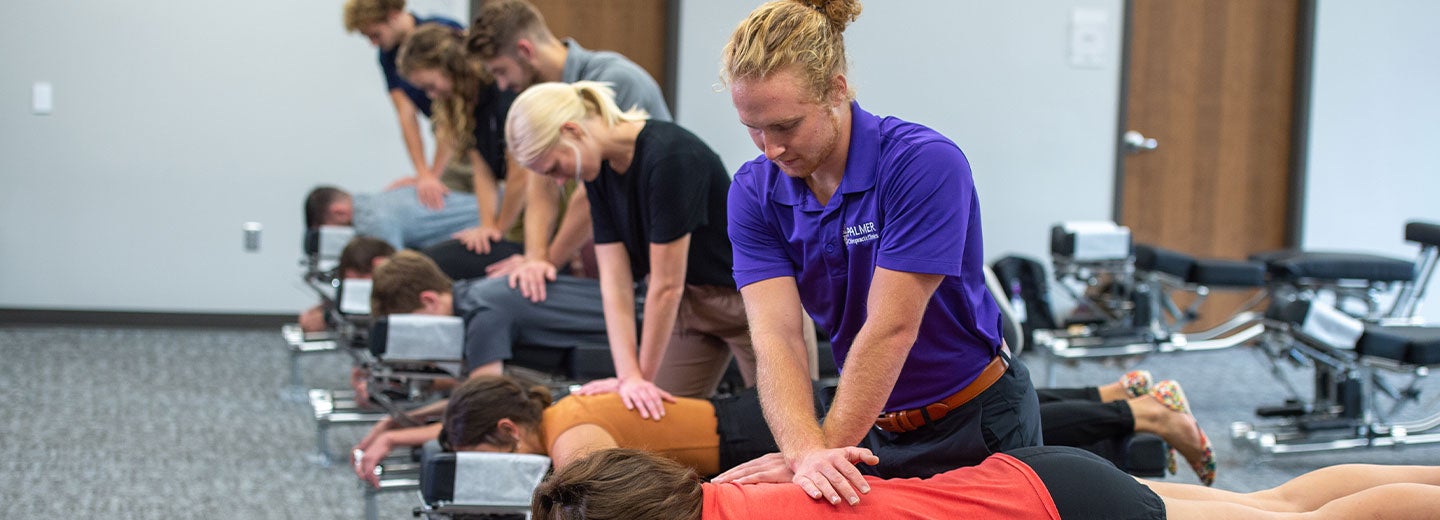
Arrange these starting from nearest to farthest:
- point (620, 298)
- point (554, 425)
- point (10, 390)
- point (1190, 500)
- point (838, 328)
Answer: point (1190, 500), point (838, 328), point (554, 425), point (620, 298), point (10, 390)

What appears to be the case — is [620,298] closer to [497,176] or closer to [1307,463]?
[497,176]

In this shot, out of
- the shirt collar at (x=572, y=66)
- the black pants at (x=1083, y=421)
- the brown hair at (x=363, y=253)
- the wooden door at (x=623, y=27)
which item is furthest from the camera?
the wooden door at (x=623, y=27)

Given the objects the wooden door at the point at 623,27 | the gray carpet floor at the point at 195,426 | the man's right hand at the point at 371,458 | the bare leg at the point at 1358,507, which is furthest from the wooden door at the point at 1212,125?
the bare leg at the point at 1358,507

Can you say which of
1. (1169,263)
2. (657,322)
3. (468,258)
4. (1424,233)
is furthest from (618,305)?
(1424,233)

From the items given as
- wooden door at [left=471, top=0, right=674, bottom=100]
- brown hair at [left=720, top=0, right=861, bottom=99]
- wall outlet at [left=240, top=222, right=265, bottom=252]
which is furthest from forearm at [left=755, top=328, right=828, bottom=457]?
wall outlet at [left=240, top=222, right=265, bottom=252]

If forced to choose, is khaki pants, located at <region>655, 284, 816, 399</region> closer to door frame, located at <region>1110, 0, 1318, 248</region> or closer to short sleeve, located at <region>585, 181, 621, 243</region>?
short sleeve, located at <region>585, 181, 621, 243</region>

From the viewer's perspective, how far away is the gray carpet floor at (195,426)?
315 centimetres

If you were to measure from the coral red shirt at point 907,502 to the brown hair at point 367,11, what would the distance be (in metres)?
3.14

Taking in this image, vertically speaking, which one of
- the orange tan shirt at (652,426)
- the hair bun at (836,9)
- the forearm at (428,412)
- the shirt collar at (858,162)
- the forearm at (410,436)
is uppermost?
the hair bun at (836,9)

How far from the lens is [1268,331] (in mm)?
3887

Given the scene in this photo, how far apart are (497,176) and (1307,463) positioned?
251 cm

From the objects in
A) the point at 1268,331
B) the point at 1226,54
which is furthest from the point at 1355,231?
the point at 1268,331

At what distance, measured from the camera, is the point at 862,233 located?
1.66 metres

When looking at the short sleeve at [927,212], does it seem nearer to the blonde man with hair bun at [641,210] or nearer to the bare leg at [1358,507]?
the bare leg at [1358,507]
